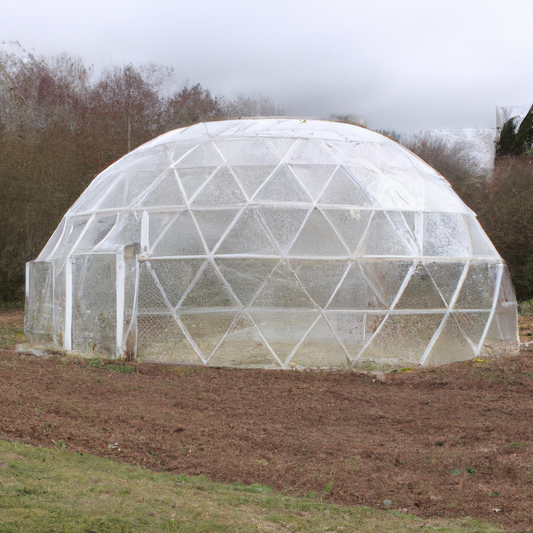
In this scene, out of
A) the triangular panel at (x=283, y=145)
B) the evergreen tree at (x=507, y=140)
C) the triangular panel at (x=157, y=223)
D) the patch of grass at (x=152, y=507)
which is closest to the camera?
the patch of grass at (x=152, y=507)

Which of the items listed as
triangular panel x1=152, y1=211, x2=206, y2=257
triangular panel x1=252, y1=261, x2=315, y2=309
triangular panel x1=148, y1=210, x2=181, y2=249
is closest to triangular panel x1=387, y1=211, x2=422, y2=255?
triangular panel x1=252, y1=261, x2=315, y2=309

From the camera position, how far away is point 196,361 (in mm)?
9742

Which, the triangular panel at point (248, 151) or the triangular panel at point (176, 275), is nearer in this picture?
the triangular panel at point (176, 275)

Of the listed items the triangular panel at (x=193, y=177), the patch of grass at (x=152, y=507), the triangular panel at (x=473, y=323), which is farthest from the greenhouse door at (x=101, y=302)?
the triangular panel at (x=473, y=323)

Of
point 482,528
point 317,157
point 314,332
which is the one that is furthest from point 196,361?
point 482,528

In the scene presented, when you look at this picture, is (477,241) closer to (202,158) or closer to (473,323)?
(473,323)

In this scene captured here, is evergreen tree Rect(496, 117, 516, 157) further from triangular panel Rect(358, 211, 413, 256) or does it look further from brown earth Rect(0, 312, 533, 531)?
brown earth Rect(0, 312, 533, 531)

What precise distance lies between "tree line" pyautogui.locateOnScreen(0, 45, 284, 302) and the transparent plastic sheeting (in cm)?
1015

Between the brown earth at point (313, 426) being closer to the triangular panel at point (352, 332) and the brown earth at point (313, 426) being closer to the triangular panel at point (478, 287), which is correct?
the triangular panel at point (352, 332)

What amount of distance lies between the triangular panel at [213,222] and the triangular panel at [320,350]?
200 cm

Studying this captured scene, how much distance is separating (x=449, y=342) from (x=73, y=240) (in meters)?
6.35

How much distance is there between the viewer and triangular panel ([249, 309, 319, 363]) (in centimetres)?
967

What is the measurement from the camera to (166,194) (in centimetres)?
1046

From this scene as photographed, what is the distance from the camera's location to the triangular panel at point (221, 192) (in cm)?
1019
